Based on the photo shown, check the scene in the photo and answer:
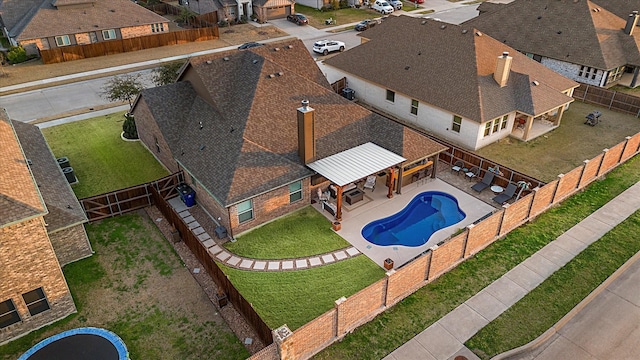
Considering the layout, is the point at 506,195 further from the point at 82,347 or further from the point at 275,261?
the point at 82,347

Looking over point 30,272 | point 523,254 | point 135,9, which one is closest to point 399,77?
point 523,254

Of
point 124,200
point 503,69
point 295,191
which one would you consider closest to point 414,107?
point 503,69

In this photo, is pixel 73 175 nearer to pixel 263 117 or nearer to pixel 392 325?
pixel 263 117

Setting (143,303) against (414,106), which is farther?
(414,106)

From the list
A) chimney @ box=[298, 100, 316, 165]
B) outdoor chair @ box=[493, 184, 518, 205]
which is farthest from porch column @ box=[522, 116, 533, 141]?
chimney @ box=[298, 100, 316, 165]

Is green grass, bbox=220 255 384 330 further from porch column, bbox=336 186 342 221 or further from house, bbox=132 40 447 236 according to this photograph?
house, bbox=132 40 447 236

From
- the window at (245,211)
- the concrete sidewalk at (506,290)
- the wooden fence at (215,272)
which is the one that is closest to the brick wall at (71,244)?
the wooden fence at (215,272)

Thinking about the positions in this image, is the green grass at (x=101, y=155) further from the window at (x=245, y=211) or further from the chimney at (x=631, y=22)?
the chimney at (x=631, y=22)
